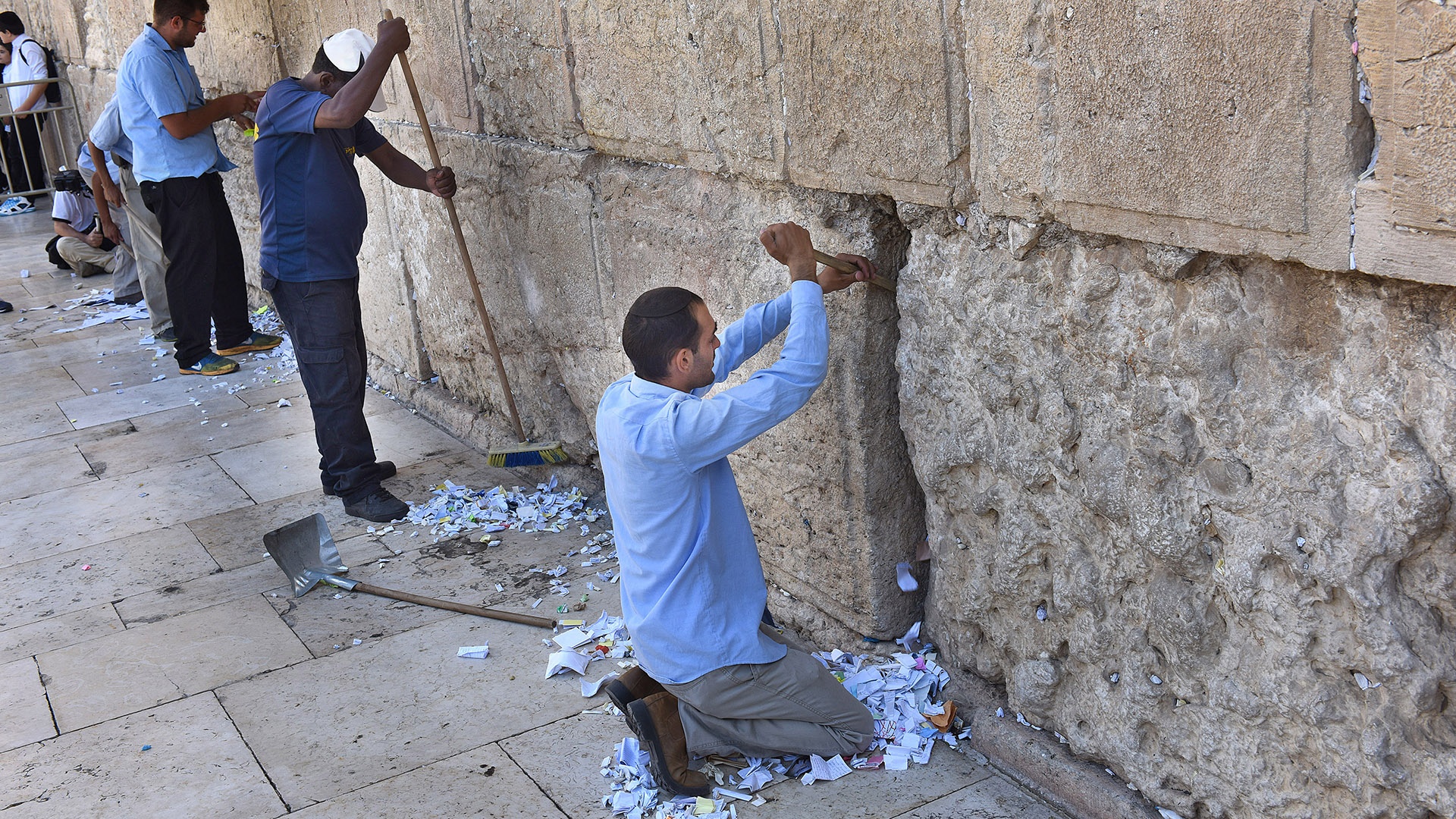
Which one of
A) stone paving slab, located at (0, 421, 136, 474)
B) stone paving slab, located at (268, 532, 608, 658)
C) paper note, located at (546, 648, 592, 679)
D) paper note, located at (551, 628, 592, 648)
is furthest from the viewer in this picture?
stone paving slab, located at (0, 421, 136, 474)

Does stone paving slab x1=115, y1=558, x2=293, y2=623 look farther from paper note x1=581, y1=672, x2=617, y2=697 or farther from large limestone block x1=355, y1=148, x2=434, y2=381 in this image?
large limestone block x1=355, y1=148, x2=434, y2=381

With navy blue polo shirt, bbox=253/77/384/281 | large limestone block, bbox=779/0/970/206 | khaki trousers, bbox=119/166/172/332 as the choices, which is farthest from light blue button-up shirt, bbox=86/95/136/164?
large limestone block, bbox=779/0/970/206

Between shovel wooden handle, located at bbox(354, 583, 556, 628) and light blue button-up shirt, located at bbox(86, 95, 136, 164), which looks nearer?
shovel wooden handle, located at bbox(354, 583, 556, 628)

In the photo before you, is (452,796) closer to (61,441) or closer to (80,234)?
(61,441)

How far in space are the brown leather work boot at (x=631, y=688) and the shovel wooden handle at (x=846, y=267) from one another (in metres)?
1.12

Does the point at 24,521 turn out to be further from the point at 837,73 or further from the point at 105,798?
the point at 837,73

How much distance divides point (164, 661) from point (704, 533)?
2036mm

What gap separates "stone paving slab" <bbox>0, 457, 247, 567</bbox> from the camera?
4.84m

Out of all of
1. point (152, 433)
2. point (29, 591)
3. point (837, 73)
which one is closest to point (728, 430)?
point (837, 73)

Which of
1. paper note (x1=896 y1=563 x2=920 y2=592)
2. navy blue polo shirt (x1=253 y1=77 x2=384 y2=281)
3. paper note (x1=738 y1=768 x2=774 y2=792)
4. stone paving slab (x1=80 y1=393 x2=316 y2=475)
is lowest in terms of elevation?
paper note (x1=738 y1=768 x2=774 y2=792)

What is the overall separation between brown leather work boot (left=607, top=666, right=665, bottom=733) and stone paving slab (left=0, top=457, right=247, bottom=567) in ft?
8.92

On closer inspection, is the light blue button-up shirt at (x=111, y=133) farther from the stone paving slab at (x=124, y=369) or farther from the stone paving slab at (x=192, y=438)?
the stone paving slab at (x=192, y=438)

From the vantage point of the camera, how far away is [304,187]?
4645 millimetres

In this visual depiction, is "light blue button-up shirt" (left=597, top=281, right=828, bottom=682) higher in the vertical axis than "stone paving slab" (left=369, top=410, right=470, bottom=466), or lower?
higher
